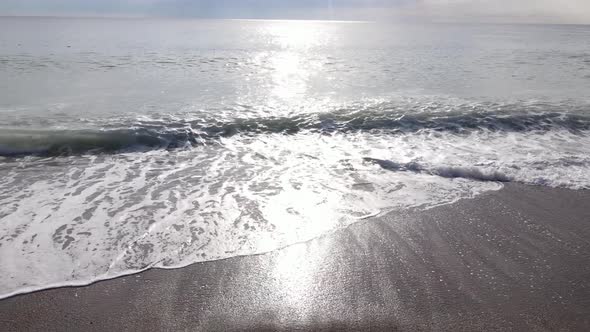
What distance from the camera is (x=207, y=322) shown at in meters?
2.68

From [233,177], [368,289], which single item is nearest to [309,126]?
[233,177]

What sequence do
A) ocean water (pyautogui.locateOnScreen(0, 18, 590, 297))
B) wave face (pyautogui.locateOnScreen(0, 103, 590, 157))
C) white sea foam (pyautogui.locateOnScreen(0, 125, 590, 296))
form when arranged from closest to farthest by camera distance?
white sea foam (pyautogui.locateOnScreen(0, 125, 590, 296)) < ocean water (pyautogui.locateOnScreen(0, 18, 590, 297)) < wave face (pyautogui.locateOnScreen(0, 103, 590, 157))

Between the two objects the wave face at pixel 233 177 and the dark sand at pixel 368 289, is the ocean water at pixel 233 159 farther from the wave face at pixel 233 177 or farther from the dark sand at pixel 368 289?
the dark sand at pixel 368 289

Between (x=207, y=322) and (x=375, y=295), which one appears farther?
(x=375, y=295)

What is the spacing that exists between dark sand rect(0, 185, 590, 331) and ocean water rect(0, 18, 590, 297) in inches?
11.0

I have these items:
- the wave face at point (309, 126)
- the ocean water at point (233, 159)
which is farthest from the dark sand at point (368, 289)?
the wave face at point (309, 126)

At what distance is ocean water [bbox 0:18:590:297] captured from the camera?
380 cm

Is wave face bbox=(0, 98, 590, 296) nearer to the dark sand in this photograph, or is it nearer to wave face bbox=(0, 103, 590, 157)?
wave face bbox=(0, 103, 590, 157)

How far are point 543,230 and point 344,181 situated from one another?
2349 mm

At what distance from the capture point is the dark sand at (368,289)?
2686 mm

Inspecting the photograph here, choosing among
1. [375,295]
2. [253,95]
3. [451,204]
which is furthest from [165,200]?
[253,95]

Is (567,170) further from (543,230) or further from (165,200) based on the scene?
(165,200)

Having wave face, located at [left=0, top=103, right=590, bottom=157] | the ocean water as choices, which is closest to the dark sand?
the ocean water

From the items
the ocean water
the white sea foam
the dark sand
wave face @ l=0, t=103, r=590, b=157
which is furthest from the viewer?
wave face @ l=0, t=103, r=590, b=157
